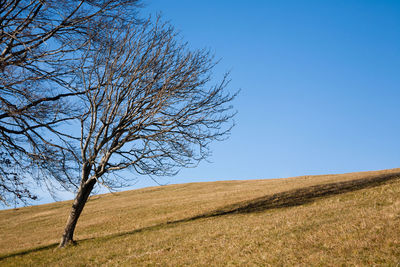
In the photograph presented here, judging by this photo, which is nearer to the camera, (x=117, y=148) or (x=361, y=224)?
(x=361, y=224)

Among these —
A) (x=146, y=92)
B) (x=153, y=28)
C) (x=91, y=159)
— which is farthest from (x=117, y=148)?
(x=153, y=28)

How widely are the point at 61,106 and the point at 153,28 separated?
774cm

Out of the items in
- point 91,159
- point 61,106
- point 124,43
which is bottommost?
point 91,159

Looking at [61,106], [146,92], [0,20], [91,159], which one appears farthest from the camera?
[146,92]

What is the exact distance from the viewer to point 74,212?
16.5m

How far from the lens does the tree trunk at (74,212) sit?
16.2m

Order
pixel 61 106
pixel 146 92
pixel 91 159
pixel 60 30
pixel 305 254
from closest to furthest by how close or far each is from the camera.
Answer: pixel 305 254
pixel 60 30
pixel 61 106
pixel 91 159
pixel 146 92

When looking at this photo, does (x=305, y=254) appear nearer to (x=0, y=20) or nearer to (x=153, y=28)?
(x=0, y=20)

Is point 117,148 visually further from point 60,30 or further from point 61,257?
point 60,30

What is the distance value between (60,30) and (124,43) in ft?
23.6

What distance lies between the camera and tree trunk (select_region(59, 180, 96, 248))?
53.2 feet

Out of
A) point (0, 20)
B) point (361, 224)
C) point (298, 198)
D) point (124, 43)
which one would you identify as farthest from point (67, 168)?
point (298, 198)

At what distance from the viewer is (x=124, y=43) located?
55.4 feet

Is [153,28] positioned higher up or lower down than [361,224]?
higher up
